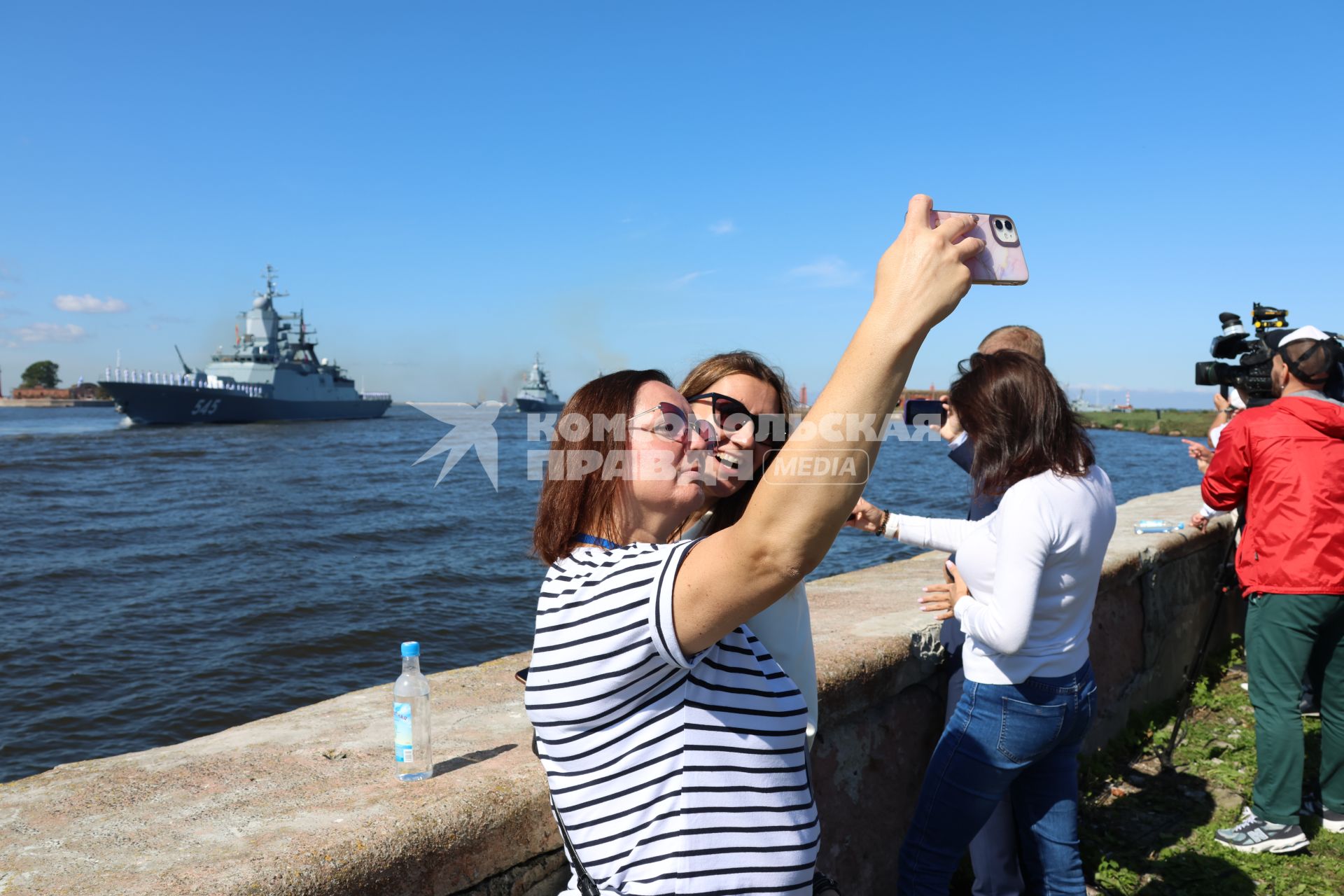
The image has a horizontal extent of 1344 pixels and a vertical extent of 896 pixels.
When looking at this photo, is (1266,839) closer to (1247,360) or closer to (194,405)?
(1247,360)

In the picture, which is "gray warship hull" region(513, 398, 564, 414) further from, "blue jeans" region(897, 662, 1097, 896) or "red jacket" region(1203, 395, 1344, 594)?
"blue jeans" region(897, 662, 1097, 896)

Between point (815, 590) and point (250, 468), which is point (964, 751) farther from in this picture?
point (250, 468)

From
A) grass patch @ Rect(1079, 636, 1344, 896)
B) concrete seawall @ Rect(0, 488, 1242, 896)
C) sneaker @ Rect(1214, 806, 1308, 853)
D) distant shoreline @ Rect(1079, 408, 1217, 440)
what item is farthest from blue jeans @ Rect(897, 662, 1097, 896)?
distant shoreline @ Rect(1079, 408, 1217, 440)

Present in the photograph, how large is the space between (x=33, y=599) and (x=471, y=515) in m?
8.95

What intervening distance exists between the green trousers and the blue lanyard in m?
2.84

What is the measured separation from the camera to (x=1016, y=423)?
217 cm

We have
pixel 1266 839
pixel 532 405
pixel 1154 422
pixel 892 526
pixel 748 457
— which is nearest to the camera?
pixel 748 457

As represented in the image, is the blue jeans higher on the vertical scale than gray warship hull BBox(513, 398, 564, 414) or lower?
lower

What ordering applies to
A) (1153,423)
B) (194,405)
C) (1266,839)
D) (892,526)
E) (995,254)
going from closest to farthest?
(995,254)
(892,526)
(1266,839)
(194,405)
(1153,423)

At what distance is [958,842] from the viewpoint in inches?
83.6

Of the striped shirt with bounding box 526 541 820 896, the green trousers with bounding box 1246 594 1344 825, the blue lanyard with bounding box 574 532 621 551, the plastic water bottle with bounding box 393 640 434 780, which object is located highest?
the blue lanyard with bounding box 574 532 621 551

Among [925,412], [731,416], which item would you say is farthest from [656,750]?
[925,412]

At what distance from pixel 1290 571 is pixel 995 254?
2670 millimetres

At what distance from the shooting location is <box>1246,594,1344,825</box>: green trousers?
2.97 m
